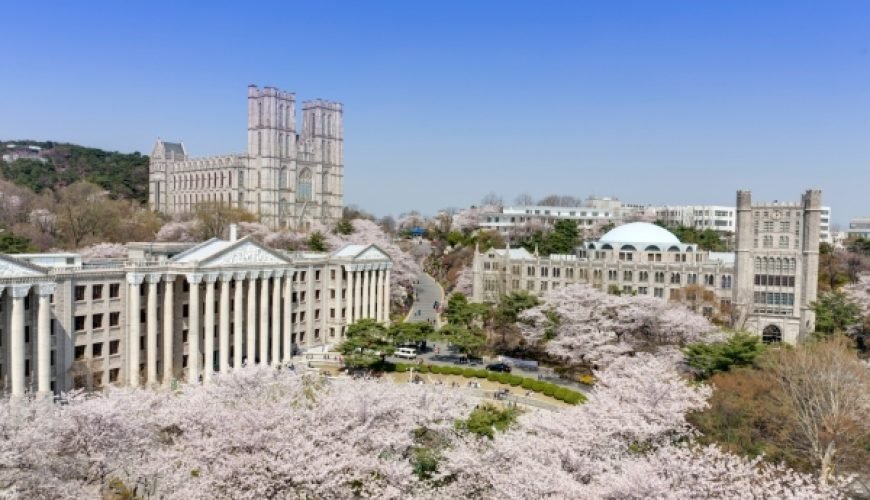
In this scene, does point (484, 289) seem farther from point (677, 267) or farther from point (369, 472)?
point (369, 472)

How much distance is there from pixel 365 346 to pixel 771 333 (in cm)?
4072

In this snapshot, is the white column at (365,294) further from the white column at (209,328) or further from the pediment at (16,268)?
the pediment at (16,268)

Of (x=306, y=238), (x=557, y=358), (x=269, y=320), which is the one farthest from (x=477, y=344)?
(x=306, y=238)

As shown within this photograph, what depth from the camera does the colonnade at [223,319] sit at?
50.8 metres

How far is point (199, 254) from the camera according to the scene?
5525 centimetres

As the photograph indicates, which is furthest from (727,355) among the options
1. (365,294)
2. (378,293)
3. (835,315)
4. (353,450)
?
(378,293)

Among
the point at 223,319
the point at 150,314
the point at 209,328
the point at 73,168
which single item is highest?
the point at 73,168

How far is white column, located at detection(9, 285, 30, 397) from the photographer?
4175cm

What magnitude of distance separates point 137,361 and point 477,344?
2710cm

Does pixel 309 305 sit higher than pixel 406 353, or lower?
higher

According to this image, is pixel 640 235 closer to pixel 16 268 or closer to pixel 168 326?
pixel 168 326

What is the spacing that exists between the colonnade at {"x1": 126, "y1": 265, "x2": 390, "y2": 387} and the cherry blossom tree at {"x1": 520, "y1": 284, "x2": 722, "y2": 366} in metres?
22.1

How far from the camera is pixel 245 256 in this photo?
58.0 metres

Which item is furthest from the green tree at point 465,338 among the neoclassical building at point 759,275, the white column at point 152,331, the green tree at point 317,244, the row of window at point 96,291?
the green tree at point 317,244
